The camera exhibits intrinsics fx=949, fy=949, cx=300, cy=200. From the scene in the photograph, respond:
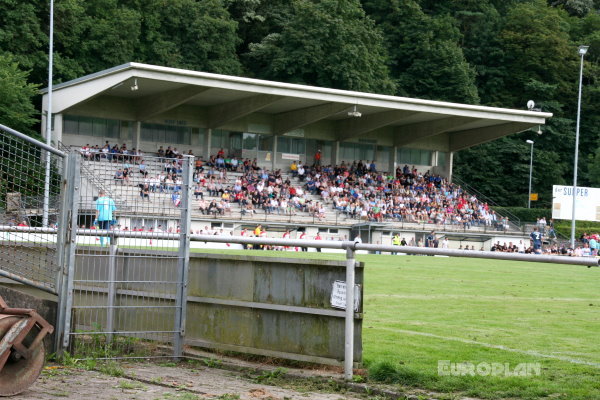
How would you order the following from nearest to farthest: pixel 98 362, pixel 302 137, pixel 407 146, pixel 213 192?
pixel 98 362, pixel 213 192, pixel 302 137, pixel 407 146

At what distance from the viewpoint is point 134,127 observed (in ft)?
185

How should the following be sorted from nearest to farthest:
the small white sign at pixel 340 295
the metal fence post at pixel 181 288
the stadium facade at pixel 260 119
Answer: the small white sign at pixel 340 295
the metal fence post at pixel 181 288
the stadium facade at pixel 260 119

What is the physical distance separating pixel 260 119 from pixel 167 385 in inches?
2075

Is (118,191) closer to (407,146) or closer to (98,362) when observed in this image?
(98,362)

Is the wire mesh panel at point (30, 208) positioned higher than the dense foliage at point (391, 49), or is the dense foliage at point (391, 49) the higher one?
the dense foliage at point (391, 49)

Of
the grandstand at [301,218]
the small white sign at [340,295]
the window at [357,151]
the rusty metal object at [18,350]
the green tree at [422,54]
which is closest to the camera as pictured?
the rusty metal object at [18,350]

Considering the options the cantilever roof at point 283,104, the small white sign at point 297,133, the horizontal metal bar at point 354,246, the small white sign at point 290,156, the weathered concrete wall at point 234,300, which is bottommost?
the weathered concrete wall at point 234,300

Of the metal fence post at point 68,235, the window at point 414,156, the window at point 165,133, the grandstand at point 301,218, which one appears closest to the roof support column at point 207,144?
the window at point 165,133

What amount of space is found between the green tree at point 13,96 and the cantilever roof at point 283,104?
129 centimetres

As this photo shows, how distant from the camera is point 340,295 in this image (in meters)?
9.06

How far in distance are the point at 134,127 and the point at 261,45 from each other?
80.5 feet

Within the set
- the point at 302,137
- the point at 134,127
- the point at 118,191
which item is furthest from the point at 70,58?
the point at 118,191

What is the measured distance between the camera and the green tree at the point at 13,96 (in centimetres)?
5175

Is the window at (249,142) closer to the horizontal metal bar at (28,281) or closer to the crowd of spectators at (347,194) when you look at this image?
the crowd of spectators at (347,194)
